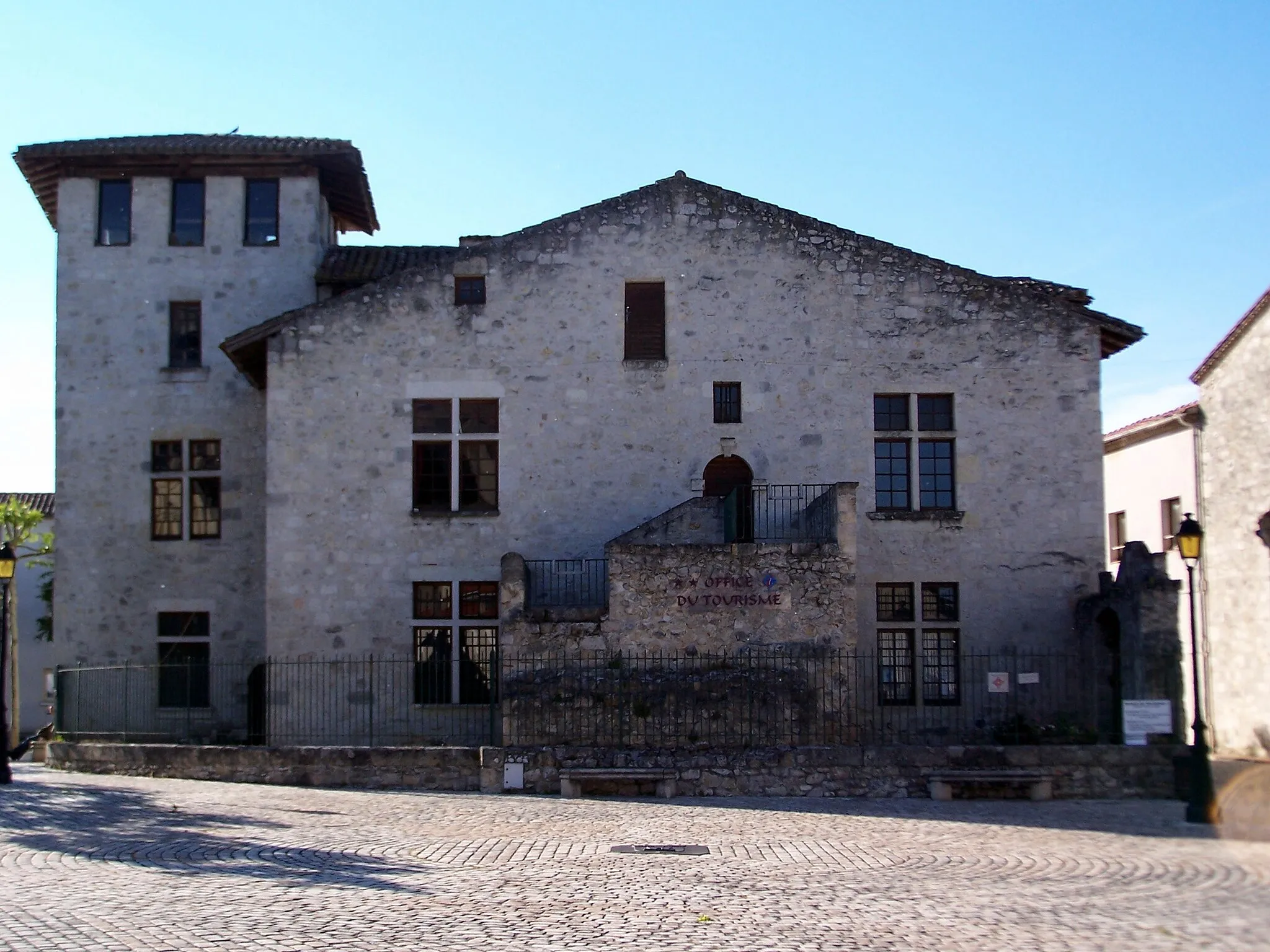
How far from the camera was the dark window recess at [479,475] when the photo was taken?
80.8 ft

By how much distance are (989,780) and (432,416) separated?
12.2 meters

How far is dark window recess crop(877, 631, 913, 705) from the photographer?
2370 cm

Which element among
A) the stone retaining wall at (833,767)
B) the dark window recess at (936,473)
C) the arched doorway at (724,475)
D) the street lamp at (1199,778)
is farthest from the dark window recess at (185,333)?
the street lamp at (1199,778)

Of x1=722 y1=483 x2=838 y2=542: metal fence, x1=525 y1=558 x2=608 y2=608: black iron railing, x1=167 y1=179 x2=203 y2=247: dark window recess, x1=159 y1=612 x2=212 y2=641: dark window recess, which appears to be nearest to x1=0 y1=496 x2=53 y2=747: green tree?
x1=159 y1=612 x2=212 y2=641: dark window recess

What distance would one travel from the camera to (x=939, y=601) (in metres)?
→ 24.2

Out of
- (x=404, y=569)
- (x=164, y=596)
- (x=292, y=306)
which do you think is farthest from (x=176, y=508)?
(x=404, y=569)

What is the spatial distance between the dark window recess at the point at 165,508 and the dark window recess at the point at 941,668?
15.8 meters

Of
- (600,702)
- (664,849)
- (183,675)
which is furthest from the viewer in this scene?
(183,675)

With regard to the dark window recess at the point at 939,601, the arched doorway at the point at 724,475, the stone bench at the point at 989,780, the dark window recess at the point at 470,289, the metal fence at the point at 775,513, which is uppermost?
the dark window recess at the point at 470,289

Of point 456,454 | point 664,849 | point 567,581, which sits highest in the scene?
point 456,454

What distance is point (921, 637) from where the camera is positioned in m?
24.1

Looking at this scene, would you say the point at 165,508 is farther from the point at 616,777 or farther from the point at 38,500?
the point at 38,500

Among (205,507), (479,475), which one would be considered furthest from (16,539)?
(479,475)

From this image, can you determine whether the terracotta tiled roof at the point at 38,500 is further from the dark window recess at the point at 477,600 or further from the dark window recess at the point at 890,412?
the dark window recess at the point at 890,412
